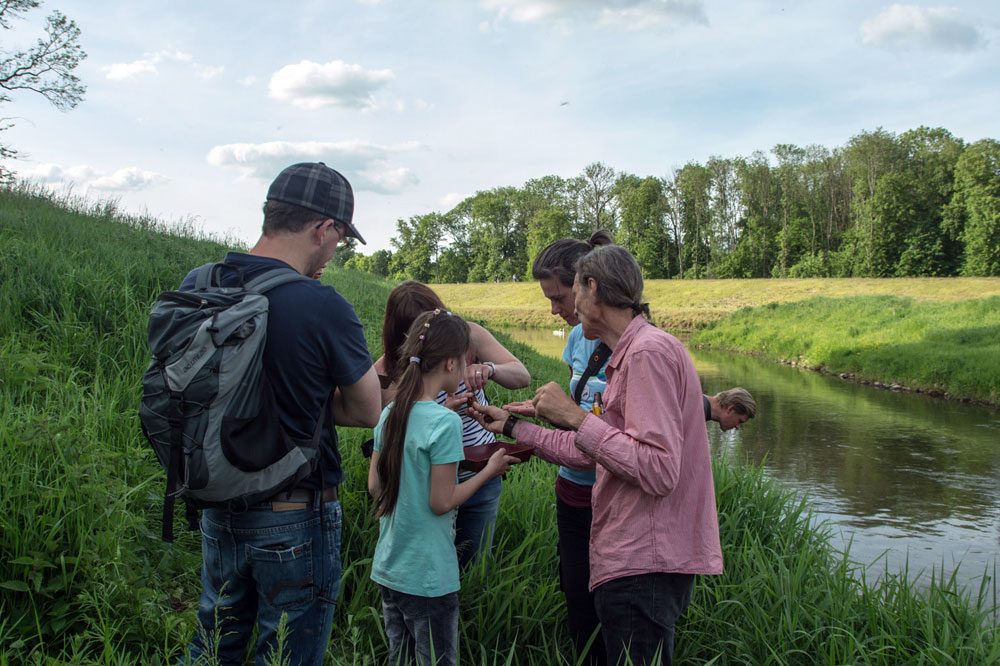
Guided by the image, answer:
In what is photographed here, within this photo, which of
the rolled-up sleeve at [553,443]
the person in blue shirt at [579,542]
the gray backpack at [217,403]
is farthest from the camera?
the person in blue shirt at [579,542]

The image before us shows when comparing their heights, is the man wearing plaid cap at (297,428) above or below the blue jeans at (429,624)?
above

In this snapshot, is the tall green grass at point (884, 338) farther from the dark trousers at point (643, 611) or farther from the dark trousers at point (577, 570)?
the dark trousers at point (643, 611)

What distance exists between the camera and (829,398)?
61.0 feet

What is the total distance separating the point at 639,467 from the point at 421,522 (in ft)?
2.90

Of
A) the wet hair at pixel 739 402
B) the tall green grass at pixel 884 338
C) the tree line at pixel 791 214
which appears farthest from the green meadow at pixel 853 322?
the wet hair at pixel 739 402

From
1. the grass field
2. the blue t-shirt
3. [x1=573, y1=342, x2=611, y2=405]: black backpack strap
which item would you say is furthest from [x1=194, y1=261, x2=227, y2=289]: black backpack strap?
the grass field

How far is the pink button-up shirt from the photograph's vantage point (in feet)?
6.36

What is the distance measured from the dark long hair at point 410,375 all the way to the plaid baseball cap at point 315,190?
23.3 inches

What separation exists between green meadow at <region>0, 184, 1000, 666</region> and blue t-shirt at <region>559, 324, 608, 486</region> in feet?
2.54

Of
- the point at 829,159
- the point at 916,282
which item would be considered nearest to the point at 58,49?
the point at 916,282

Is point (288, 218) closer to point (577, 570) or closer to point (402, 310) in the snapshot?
point (402, 310)

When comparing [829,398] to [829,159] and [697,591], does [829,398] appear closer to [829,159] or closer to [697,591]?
[697,591]

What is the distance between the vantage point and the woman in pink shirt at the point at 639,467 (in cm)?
195

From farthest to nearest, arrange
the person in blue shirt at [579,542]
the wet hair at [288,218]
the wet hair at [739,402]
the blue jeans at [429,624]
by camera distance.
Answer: the wet hair at [739,402] < the person in blue shirt at [579,542] < the blue jeans at [429,624] < the wet hair at [288,218]
